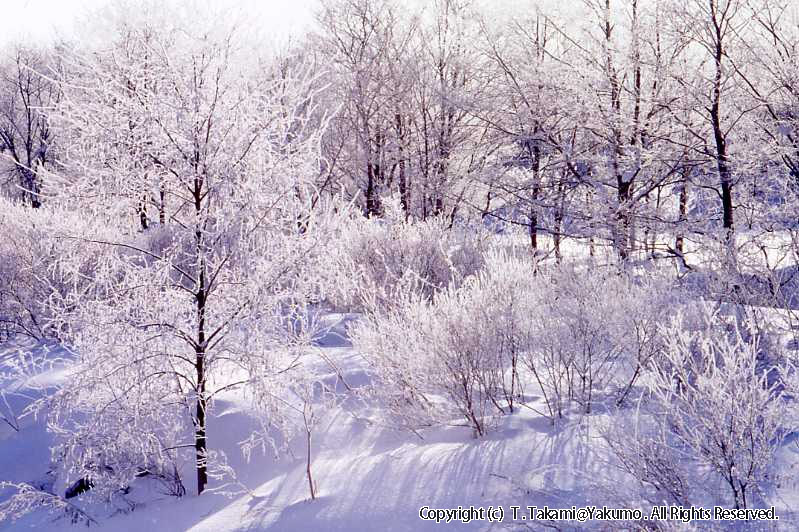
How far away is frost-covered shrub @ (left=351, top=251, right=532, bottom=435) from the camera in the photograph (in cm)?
527

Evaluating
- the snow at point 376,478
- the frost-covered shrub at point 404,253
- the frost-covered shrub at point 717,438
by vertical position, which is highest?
the frost-covered shrub at point 404,253

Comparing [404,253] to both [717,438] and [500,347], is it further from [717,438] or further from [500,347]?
[717,438]

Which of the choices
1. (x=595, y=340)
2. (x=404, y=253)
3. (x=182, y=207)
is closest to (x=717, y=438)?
(x=595, y=340)

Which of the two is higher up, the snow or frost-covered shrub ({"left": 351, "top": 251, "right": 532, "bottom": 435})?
frost-covered shrub ({"left": 351, "top": 251, "right": 532, "bottom": 435})

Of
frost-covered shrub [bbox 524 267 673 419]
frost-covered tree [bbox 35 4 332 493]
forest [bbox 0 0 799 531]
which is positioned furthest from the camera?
frost-covered shrub [bbox 524 267 673 419]

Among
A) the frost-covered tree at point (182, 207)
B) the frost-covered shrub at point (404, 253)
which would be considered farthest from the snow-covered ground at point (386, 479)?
the frost-covered shrub at point (404, 253)

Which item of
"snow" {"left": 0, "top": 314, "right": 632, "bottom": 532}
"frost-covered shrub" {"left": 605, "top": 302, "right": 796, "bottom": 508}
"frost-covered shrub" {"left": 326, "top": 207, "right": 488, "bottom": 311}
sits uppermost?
"frost-covered shrub" {"left": 326, "top": 207, "right": 488, "bottom": 311}

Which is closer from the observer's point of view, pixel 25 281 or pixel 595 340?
pixel 595 340

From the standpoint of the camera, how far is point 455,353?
527 cm

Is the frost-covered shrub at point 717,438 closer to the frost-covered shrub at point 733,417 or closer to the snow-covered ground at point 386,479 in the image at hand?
the frost-covered shrub at point 733,417

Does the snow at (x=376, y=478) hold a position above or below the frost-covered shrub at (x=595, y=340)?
below

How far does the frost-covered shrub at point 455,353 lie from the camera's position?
17.3ft

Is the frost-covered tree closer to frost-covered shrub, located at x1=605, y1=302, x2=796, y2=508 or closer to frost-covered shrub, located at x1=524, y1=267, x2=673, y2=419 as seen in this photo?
frost-covered shrub, located at x1=524, y1=267, x2=673, y2=419

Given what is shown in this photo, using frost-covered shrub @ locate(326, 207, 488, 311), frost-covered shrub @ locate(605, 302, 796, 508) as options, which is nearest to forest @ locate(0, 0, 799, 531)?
frost-covered shrub @ locate(605, 302, 796, 508)
